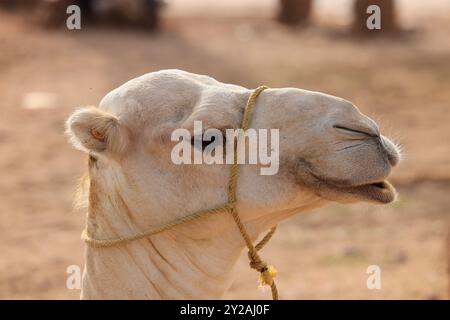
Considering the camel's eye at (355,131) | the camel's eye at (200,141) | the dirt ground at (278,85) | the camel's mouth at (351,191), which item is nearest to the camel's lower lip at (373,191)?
the camel's mouth at (351,191)

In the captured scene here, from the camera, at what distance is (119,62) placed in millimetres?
15742

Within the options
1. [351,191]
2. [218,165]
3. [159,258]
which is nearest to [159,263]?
[159,258]

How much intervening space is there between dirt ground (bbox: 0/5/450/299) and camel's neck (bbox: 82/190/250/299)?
1442 millimetres

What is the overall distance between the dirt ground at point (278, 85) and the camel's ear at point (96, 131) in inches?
67.8

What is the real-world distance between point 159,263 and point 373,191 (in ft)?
3.42

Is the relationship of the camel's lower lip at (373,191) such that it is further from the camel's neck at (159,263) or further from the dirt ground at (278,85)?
the dirt ground at (278,85)

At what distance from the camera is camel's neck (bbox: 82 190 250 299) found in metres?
4.36

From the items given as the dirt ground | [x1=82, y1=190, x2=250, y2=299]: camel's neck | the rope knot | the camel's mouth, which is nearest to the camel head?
the camel's mouth

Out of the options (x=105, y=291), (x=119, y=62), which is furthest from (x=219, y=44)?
(x=105, y=291)

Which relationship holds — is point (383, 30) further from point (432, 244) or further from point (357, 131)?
point (357, 131)

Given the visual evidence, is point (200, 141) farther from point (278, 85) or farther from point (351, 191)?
point (278, 85)

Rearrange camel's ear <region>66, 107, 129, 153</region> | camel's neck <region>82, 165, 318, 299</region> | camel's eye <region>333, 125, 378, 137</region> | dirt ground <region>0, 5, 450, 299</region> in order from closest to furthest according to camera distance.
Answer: camel's eye <region>333, 125, 378, 137</region>, camel's ear <region>66, 107, 129, 153</region>, camel's neck <region>82, 165, 318, 299</region>, dirt ground <region>0, 5, 450, 299</region>

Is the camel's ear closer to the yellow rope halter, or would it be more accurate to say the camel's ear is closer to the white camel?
the white camel

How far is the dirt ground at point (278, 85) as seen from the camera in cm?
815
